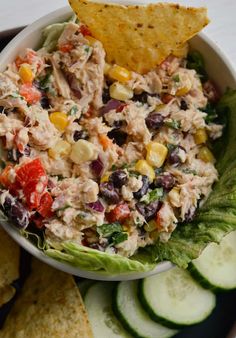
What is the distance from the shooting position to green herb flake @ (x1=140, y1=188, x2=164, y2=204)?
288cm

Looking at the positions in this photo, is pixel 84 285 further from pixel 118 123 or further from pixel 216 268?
pixel 118 123

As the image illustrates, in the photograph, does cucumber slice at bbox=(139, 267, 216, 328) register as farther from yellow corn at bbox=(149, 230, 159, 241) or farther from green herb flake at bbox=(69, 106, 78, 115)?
green herb flake at bbox=(69, 106, 78, 115)

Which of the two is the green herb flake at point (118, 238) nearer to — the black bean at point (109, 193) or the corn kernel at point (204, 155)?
the black bean at point (109, 193)

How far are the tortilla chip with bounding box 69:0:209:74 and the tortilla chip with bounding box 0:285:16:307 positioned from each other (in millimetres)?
1140

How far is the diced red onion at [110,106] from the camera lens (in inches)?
119

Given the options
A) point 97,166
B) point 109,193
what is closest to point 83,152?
point 97,166

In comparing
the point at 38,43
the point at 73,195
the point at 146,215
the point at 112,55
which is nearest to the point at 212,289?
the point at 146,215

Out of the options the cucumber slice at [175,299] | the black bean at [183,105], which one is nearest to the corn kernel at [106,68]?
the black bean at [183,105]

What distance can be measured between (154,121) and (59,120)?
1.32 feet

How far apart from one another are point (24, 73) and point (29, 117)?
20 cm

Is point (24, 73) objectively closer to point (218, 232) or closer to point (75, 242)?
point (75, 242)

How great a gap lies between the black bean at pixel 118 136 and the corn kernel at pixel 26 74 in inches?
16.0

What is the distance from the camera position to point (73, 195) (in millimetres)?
2803

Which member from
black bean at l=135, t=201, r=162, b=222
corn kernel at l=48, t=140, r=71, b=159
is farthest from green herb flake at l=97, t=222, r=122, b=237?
corn kernel at l=48, t=140, r=71, b=159
